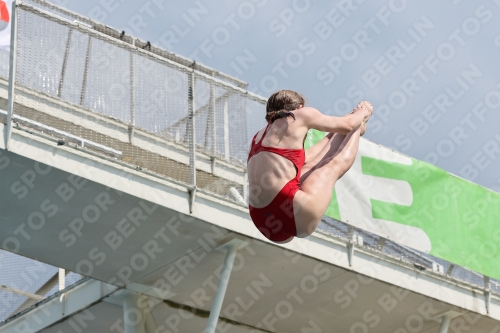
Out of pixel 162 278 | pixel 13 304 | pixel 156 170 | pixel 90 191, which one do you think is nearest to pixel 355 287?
pixel 162 278

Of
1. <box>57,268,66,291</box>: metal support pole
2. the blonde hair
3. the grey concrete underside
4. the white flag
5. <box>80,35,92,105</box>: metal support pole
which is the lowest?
the blonde hair

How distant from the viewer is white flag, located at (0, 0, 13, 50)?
11.7m

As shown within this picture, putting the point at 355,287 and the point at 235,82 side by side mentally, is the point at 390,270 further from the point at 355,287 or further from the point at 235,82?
the point at 235,82

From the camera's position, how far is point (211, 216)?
9992 mm

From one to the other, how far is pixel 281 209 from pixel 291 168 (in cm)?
32

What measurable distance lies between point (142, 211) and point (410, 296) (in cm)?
423

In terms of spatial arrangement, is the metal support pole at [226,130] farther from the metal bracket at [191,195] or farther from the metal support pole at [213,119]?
the metal bracket at [191,195]

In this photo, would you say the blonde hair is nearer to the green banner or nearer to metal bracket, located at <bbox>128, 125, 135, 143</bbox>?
metal bracket, located at <bbox>128, 125, 135, 143</bbox>

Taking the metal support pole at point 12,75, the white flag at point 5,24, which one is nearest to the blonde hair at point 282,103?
the metal support pole at point 12,75

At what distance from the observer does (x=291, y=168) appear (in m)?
6.48

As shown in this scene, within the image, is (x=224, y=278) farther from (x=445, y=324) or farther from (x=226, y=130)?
(x=445, y=324)

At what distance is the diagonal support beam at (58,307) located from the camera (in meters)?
11.8

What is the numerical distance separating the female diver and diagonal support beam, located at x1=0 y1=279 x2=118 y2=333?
17.9 feet

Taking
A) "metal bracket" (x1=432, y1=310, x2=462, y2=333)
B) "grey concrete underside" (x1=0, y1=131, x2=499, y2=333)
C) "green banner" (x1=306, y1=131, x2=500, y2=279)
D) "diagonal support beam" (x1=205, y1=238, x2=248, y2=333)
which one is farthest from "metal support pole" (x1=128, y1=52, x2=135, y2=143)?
"metal bracket" (x1=432, y1=310, x2=462, y2=333)
